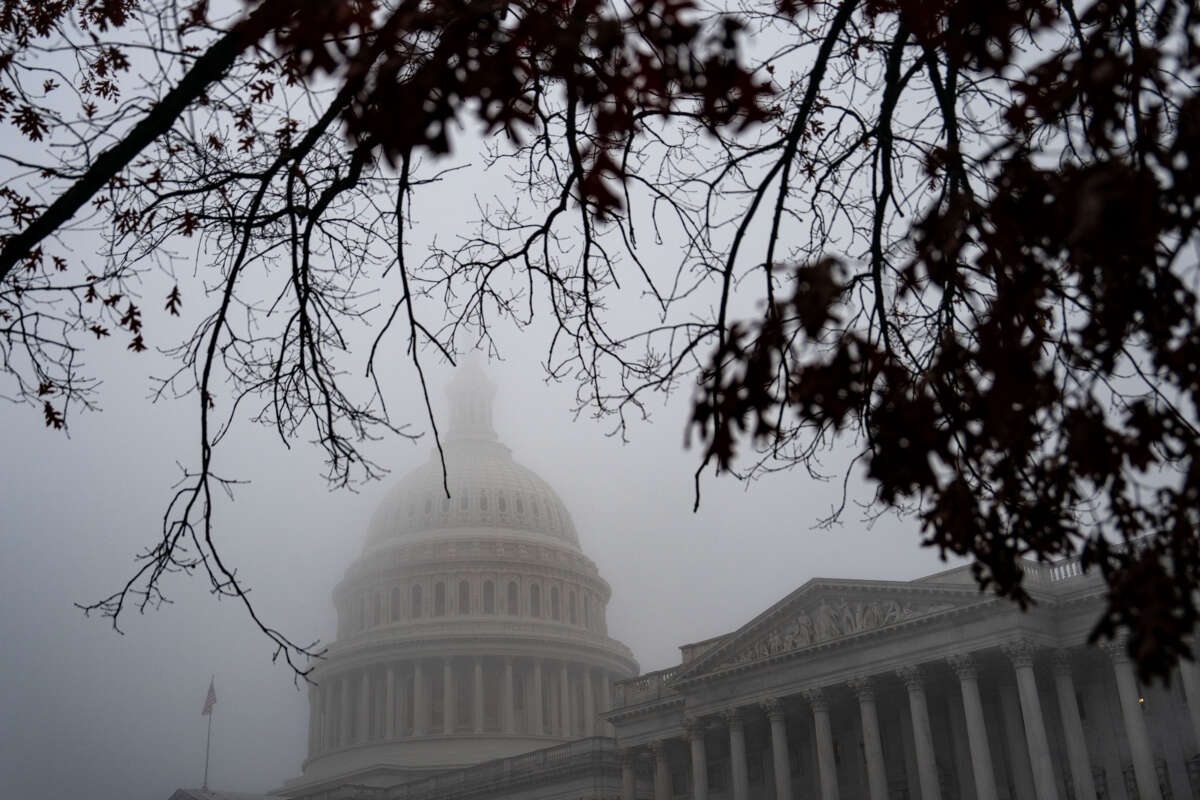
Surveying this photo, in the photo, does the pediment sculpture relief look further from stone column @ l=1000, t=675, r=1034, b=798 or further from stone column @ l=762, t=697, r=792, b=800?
stone column @ l=1000, t=675, r=1034, b=798

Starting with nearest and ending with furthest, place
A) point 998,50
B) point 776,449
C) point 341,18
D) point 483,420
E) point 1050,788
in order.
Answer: point 341,18 < point 776,449 < point 998,50 < point 1050,788 < point 483,420

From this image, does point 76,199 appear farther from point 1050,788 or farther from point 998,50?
point 1050,788

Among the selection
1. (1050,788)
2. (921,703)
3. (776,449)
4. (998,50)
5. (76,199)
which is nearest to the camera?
(76,199)

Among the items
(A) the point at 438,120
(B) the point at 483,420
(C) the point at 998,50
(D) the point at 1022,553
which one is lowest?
(D) the point at 1022,553

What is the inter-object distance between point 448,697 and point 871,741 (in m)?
50.8

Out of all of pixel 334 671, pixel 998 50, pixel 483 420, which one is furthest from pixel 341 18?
pixel 483 420

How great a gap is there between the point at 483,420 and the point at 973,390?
119922 mm

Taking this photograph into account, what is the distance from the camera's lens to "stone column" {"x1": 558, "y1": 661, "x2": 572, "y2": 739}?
9356 cm

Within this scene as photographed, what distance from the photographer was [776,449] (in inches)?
316

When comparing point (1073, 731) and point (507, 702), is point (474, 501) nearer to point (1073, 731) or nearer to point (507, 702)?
point (507, 702)

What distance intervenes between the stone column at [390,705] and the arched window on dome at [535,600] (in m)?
12.4

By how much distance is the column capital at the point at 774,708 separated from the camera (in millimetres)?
52125

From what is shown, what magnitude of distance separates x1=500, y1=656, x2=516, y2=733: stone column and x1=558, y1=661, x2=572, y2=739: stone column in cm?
375

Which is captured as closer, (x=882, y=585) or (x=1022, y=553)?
(x=1022, y=553)
